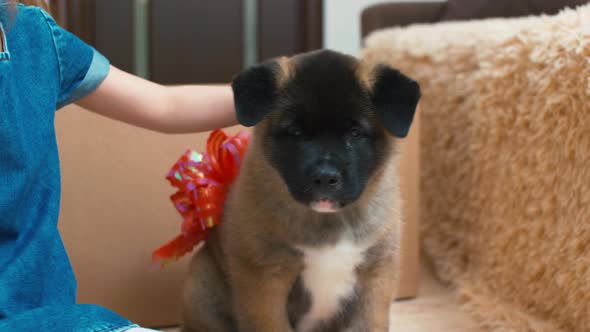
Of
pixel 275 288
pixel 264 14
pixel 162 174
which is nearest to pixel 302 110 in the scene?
pixel 275 288

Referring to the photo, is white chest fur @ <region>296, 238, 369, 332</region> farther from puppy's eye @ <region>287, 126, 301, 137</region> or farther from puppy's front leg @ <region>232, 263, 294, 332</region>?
puppy's eye @ <region>287, 126, 301, 137</region>

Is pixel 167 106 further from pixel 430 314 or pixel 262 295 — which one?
pixel 430 314

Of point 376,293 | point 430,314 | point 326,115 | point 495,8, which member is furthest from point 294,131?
point 495,8

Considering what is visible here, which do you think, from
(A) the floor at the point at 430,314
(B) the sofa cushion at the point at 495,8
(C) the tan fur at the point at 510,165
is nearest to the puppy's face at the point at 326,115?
(C) the tan fur at the point at 510,165

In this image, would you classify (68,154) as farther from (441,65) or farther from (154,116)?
(441,65)

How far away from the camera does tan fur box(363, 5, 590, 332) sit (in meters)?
1.47

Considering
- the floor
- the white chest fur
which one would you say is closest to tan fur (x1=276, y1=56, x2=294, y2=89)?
the white chest fur

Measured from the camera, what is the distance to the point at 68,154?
5.37 feet

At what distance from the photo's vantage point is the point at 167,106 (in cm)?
136

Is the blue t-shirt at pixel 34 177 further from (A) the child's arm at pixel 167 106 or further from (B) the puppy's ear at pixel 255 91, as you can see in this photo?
(B) the puppy's ear at pixel 255 91

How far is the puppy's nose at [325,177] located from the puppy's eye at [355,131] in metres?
0.09

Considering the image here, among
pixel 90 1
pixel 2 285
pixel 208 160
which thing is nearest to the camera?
pixel 2 285

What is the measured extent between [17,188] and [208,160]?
463 millimetres

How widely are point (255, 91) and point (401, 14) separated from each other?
1.82 meters
